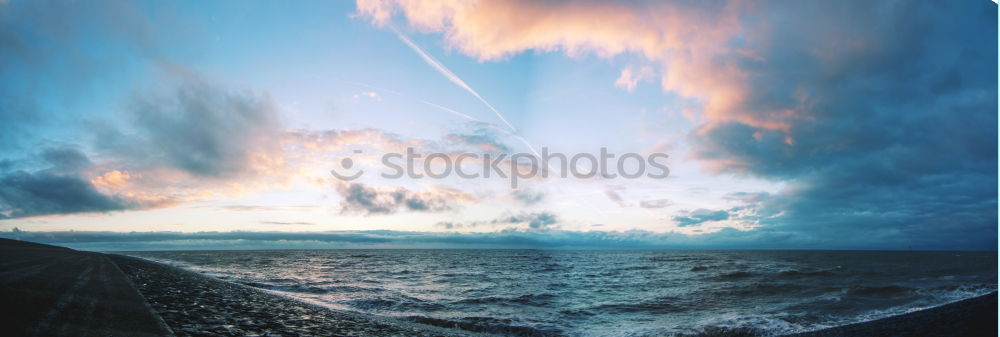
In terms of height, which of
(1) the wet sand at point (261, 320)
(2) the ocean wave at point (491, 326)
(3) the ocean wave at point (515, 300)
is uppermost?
(1) the wet sand at point (261, 320)

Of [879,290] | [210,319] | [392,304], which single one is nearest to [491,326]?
[392,304]

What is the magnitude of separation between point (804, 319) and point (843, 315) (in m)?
2.41

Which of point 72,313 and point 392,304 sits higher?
point 72,313

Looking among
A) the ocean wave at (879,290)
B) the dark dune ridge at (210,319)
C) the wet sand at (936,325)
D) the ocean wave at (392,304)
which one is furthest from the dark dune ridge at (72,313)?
the ocean wave at (879,290)

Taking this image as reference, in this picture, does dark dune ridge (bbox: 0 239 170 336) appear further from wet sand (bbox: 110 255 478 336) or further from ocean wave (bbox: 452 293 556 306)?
ocean wave (bbox: 452 293 556 306)

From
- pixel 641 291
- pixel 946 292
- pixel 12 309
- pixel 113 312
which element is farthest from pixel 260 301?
pixel 946 292

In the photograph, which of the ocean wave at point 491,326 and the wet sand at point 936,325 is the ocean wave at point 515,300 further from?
the wet sand at point 936,325

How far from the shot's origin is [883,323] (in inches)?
477

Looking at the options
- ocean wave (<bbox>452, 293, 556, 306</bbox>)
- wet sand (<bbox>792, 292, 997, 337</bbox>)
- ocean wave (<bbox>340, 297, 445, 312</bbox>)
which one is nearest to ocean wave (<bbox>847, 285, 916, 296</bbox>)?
wet sand (<bbox>792, 292, 997, 337</bbox>)

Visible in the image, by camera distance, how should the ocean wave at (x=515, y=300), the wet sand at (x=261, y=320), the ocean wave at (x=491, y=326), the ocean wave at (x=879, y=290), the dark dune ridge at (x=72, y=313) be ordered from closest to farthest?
1. the dark dune ridge at (x=72, y=313)
2. the wet sand at (x=261, y=320)
3. the ocean wave at (x=491, y=326)
4. the ocean wave at (x=515, y=300)
5. the ocean wave at (x=879, y=290)

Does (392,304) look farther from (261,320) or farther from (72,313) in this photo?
(72,313)

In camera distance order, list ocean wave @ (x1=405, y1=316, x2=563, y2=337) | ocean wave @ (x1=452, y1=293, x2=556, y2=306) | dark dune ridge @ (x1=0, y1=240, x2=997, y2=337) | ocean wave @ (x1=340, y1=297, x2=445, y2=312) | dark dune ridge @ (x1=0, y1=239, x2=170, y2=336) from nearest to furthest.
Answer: dark dune ridge @ (x1=0, y1=239, x2=170, y2=336), dark dune ridge @ (x1=0, y1=240, x2=997, y2=337), ocean wave @ (x1=405, y1=316, x2=563, y2=337), ocean wave @ (x1=340, y1=297, x2=445, y2=312), ocean wave @ (x1=452, y1=293, x2=556, y2=306)

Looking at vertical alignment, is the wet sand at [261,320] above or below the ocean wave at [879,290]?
above

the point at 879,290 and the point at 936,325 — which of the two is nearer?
the point at 936,325
